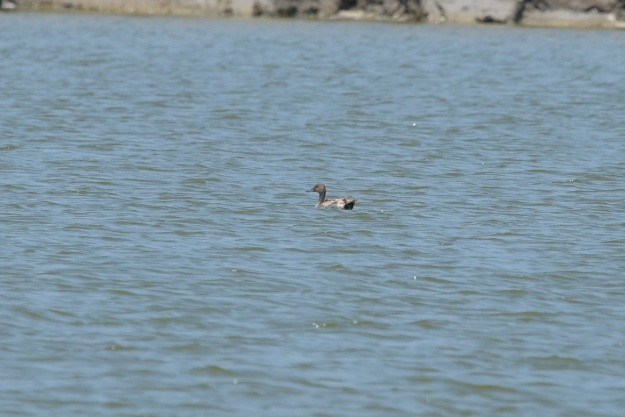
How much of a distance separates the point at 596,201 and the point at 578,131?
7.25 meters

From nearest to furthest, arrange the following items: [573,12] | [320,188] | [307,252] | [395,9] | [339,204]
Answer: [307,252]
[339,204]
[320,188]
[573,12]
[395,9]

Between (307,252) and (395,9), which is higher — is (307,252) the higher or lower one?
the higher one

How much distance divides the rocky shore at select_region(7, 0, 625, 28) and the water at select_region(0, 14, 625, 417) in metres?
17.0

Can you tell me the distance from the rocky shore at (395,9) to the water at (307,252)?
17.0 meters

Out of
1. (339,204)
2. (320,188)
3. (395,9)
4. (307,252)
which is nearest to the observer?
(307,252)

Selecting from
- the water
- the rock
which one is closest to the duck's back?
the water

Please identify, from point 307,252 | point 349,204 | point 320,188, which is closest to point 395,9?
point 320,188

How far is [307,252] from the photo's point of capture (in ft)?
45.6

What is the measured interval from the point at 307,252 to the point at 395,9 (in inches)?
1409

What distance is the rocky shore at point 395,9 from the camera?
4694 centimetres

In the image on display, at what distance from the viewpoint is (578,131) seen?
79.8 ft

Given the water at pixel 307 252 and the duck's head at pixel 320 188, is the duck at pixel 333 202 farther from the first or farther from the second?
the water at pixel 307 252

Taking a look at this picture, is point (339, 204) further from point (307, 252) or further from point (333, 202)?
point (307, 252)

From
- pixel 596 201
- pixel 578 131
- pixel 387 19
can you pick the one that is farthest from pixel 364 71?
pixel 596 201
